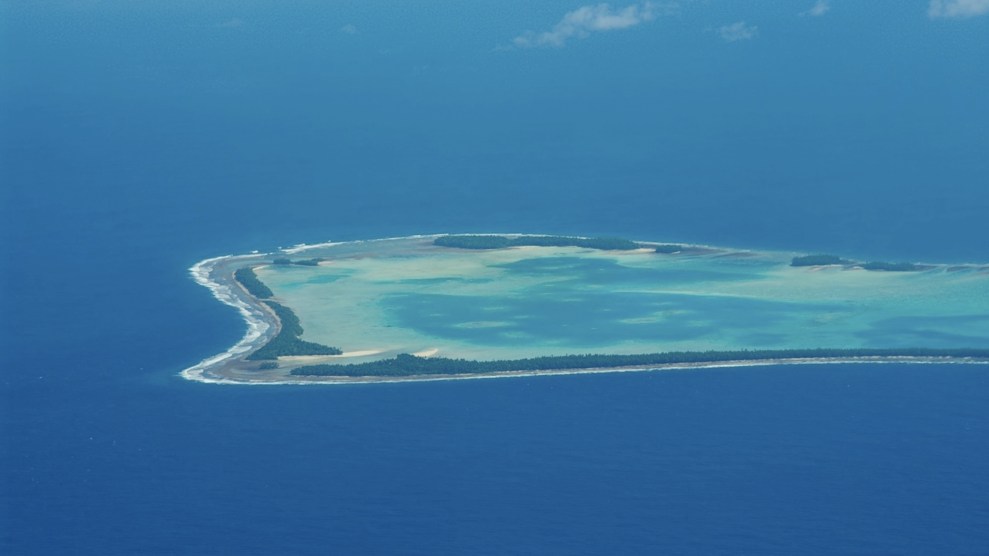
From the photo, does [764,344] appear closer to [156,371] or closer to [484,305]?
[484,305]

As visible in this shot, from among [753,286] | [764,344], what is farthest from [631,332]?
[753,286]

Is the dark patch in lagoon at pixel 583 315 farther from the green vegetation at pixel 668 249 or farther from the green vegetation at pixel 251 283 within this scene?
the green vegetation at pixel 668 249

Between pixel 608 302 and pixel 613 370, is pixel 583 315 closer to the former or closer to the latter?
pixel 608 302

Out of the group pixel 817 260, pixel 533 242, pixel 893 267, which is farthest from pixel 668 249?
pixel 893 267

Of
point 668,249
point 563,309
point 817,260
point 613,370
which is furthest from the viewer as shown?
point 668,249

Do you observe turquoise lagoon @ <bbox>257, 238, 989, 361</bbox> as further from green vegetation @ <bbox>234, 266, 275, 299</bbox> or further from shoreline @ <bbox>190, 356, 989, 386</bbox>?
shoreline @ <bbox>190, 356, 989, 386</bbox>
